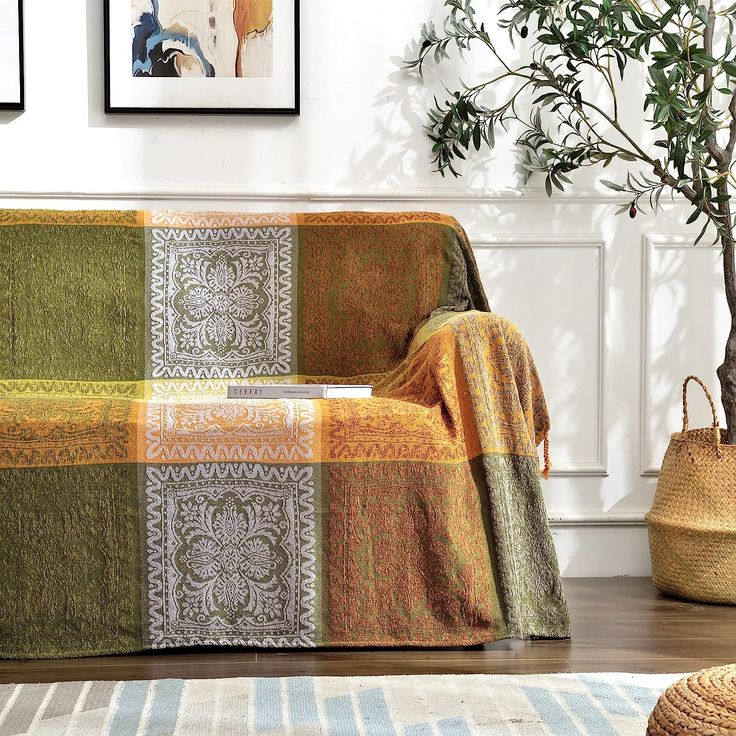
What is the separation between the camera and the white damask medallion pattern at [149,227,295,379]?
7.52ft

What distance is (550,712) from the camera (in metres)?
1.45

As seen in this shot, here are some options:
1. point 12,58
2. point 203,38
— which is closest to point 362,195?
point 203,38

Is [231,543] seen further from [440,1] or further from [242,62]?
[440,1]

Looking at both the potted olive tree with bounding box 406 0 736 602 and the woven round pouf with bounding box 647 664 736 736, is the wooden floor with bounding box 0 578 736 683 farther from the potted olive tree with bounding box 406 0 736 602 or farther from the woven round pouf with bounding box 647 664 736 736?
the woven round pouf with bounding box 647 664 736 736

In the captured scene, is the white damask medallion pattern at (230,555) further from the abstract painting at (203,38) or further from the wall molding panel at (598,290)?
the abstract painting at (203,38)

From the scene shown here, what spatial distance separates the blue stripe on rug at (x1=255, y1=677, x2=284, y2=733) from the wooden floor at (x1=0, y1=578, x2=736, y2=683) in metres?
0.10

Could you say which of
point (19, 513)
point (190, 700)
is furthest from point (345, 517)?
point (19, 513)

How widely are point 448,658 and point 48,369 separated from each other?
1.14 m

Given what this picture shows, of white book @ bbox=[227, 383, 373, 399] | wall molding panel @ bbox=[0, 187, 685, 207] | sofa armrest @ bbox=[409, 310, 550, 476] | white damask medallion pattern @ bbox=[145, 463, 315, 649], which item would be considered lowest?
A: white damask medallion pattern @ bbox=[145, 463, 315, 649]

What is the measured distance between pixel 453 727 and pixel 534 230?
1.59 meters

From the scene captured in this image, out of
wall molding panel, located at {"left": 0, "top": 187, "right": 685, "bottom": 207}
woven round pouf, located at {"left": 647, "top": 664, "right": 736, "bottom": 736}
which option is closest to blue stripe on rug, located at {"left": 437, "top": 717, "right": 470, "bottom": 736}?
woven round pouf, located at {"left": 647, "top": 664, "right": 736, "bottom": 736}

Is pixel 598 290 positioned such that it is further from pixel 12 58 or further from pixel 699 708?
pixel 699 708

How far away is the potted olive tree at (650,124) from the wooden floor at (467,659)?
30 cm

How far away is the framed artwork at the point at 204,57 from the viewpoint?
258cm
